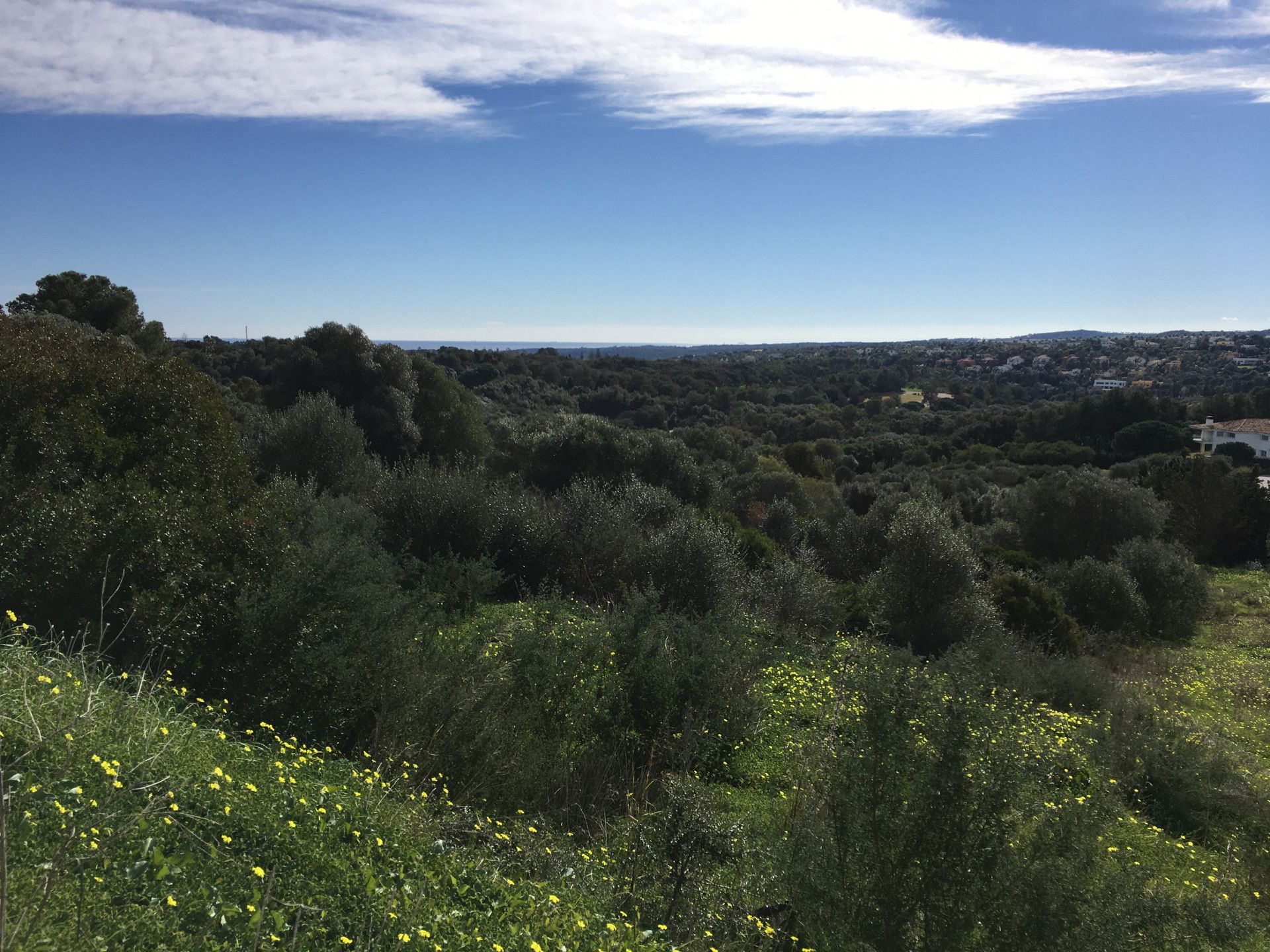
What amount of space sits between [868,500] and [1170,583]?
18.6m

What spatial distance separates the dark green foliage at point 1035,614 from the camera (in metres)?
16.1

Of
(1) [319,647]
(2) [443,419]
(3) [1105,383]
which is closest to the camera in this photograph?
(1) [319,647]

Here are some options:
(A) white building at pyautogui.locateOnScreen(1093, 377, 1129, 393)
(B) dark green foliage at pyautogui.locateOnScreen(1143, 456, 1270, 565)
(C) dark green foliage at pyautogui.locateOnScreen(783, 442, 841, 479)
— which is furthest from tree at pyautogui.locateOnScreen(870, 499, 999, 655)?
(A) white building at pyautogui.locateOnScreen(1093, 377, 1129, 393)

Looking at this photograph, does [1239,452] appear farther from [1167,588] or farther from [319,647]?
[319,647]

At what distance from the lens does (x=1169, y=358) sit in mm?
102125

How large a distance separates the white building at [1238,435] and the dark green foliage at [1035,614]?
3972 centimetres

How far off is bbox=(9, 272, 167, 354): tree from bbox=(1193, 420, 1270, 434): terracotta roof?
186 ft

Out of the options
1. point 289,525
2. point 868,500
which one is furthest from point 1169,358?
point 289,525

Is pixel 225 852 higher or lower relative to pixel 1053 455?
higher

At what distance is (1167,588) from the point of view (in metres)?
19.5

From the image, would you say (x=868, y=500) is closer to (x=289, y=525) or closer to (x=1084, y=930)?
(x=289, y=525)

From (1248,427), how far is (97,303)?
59.2 metres

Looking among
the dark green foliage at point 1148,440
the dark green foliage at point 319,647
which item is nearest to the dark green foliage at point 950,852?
the dark green foliage at point 319,647

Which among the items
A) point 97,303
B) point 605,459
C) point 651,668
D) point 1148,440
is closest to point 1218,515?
point 605,459
